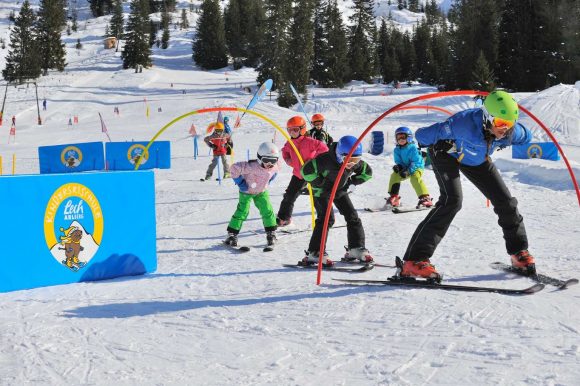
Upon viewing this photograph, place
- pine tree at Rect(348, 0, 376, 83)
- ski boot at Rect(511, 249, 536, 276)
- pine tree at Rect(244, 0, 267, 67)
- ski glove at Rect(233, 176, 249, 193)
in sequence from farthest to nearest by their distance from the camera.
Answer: pine tree at Rect(244, 0, 267, 67) → pine tree at Rect(348, 0, 376, 83) → ski glove at Rect(233, 176, 249, 193) → ski boot at Rect(511, 249, 536, 276)

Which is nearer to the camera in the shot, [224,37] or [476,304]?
[476,304]

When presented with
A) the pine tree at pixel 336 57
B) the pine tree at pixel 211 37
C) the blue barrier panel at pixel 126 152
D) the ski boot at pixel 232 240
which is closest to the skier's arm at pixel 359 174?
the ski boot at pixel 232 240

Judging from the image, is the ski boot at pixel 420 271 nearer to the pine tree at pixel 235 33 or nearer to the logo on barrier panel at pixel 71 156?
the logo on barrier panel at pixel 71 156

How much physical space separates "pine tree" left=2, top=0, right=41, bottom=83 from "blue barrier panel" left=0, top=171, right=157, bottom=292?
6496 cm

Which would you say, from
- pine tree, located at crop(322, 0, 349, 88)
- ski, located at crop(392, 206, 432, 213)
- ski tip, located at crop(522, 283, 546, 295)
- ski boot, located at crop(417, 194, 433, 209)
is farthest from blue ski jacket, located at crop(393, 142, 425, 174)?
pine tree, located at crop(322, 0, 349, 88)

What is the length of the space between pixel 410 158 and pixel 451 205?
18.0 feet

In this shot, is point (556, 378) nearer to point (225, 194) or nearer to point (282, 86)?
point (225, 194)

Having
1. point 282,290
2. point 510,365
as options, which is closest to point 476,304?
point 510,365

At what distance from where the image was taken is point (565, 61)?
1921 inches

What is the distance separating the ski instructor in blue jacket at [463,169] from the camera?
4930mm

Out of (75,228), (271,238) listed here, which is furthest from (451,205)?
(75,228)

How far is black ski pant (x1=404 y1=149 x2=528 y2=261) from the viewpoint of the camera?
5.05 m

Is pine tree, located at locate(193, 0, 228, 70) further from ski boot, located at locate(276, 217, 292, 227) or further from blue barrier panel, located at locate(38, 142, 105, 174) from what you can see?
ski boot, located at locate(276, 217, 292, 227)

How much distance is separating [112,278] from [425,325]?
3329mm
